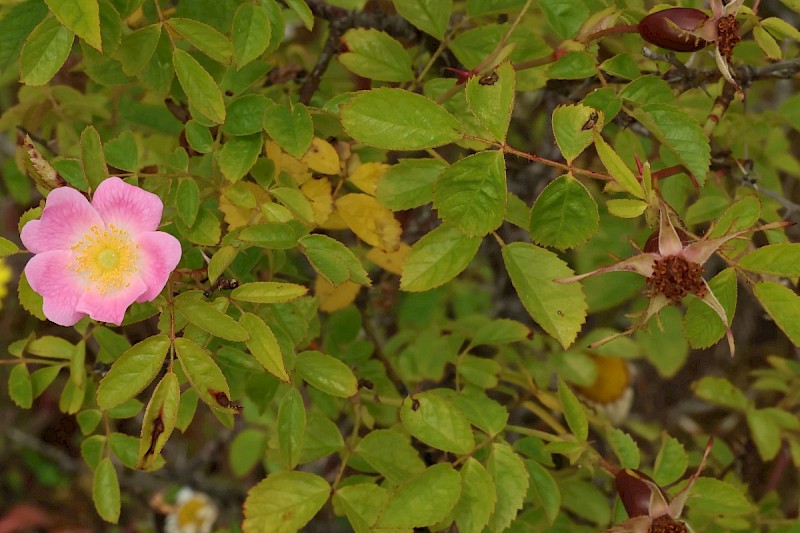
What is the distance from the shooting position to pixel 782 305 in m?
0.77

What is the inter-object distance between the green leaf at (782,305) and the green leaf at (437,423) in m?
0.33

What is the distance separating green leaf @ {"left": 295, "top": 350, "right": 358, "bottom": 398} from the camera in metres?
0.88

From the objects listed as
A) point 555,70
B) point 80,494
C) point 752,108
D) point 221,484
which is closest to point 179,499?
point 221,484

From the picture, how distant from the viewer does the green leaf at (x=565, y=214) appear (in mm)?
771

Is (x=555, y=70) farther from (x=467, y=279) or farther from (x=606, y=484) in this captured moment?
(x=467, y=279)

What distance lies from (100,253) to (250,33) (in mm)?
268

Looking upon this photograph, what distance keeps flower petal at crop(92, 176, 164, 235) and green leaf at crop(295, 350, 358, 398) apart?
0.22 meters

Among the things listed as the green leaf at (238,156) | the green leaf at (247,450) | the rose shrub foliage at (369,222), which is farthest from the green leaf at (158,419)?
the green leaf at (247,450)

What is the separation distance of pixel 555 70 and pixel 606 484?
838 millimetres

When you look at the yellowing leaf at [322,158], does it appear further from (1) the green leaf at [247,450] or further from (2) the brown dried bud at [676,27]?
(1) the green leaf at [247,450]

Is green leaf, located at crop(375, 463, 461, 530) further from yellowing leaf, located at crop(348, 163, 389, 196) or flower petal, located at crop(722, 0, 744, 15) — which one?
flower petal, located at crop(722, 0, 744, 15)

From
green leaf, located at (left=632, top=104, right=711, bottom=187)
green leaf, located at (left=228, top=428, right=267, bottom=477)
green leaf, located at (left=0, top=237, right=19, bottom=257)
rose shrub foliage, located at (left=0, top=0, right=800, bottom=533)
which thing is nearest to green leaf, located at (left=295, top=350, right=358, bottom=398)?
rose shrub foliage, located at (left=0, top=0, right=800, bottom=533)

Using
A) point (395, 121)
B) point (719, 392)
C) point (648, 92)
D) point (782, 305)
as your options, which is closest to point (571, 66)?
point (648, 92)

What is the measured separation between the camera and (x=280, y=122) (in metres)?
0.85
